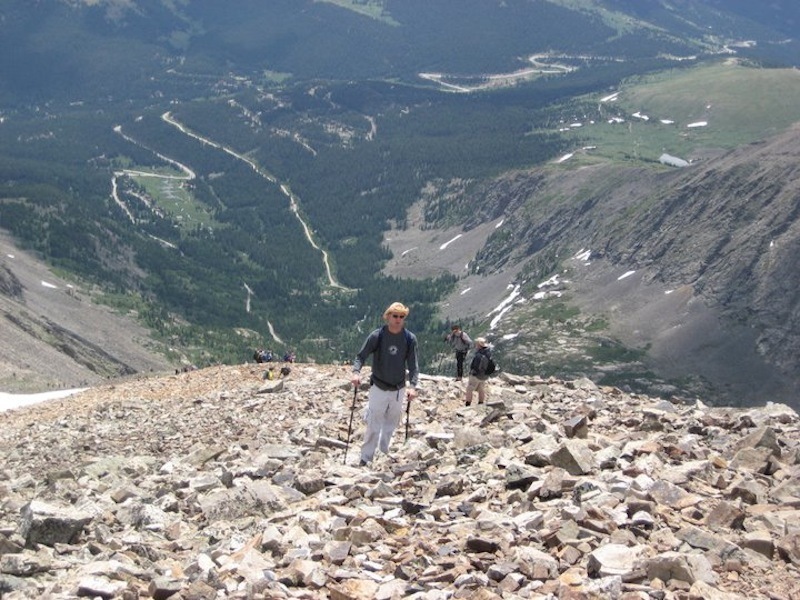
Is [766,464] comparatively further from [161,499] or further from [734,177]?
[734,177]

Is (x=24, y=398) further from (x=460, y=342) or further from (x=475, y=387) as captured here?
(x=475, y=387)

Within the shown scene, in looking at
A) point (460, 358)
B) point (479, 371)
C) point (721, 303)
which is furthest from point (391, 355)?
point (721, 303)

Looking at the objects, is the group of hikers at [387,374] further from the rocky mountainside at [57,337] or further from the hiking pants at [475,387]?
A: the rocky mountainside at [57,337]

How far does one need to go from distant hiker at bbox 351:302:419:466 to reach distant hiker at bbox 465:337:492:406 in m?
8.27

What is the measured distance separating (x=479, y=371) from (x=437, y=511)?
14003 mm

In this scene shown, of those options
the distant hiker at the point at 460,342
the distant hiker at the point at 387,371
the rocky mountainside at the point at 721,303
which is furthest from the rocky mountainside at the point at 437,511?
the rocky mountainside at the point at 721,303

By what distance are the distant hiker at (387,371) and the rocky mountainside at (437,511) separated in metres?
0.79

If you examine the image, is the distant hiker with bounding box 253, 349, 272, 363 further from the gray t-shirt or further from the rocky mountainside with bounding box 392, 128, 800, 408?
the rocky mountainside with bounding box 392, 128, 800, 408

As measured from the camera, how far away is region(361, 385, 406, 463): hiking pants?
76.3 ft

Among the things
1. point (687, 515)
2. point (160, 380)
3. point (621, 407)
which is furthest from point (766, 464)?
point (160, 380)

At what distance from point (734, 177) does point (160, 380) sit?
173904mm

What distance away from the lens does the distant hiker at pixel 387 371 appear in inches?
896

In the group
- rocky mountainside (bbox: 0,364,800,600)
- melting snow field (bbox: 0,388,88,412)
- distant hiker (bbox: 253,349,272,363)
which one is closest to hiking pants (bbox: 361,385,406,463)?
rocky mountainside (bbox: 0,364,800,600)

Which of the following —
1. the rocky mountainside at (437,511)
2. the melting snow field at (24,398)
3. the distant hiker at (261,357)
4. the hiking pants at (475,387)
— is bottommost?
the melting snow field at (24,398)
